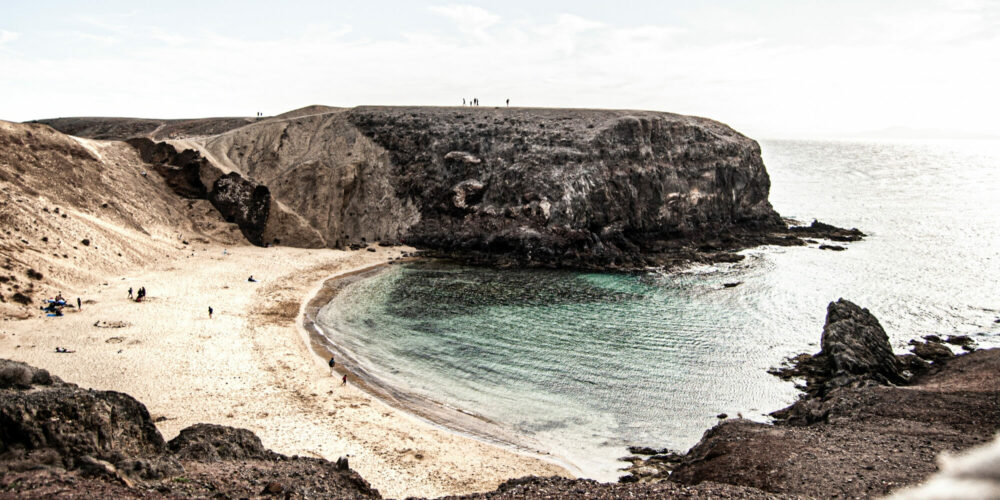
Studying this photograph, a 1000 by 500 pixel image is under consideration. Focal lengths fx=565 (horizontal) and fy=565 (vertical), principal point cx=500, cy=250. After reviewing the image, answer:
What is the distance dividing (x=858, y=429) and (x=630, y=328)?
15163 millimetres

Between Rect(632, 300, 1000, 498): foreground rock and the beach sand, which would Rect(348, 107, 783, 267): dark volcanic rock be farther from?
Rect(632, 300, 1000, 498): foreground rock

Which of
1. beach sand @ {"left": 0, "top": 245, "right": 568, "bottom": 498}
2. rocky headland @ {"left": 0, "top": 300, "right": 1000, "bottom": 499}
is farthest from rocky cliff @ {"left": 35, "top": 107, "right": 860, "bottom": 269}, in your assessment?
rocky headland @ {"left": 0, "top": 300, "right": 1000, "bottom": 499}

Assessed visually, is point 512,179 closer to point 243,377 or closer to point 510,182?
point 510,182

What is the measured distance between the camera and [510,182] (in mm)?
50594

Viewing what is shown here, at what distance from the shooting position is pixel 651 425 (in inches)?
860

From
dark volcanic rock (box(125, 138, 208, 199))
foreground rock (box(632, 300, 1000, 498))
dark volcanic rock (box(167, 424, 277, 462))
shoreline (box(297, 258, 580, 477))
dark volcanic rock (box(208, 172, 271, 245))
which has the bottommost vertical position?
shoreline (box(297, 258, 580, 477))

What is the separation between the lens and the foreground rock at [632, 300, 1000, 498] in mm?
14188

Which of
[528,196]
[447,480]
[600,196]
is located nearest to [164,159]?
[528,196]

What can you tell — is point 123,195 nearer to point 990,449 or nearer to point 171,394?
point 171,394

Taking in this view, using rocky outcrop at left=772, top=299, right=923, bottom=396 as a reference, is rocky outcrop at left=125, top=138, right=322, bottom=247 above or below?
above

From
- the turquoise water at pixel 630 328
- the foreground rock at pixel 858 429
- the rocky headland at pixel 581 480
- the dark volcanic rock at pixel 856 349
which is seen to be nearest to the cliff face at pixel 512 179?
the turquoise water at pixel 630 328

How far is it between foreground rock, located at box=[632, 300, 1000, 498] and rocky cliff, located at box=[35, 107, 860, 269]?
2260 centimetres

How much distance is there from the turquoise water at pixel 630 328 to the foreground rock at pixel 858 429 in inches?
104

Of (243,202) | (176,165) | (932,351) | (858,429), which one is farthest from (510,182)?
(858,429)
